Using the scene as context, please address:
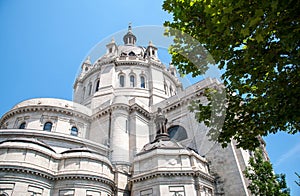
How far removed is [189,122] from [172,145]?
6814mm

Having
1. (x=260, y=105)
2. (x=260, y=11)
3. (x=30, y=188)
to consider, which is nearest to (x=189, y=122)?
(x=30, y=188)

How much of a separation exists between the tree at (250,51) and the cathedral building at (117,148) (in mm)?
8995

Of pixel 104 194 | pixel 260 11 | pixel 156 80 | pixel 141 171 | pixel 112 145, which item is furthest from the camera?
pixel 156 80

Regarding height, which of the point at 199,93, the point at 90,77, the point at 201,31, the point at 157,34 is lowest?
Result: the point at 201,31

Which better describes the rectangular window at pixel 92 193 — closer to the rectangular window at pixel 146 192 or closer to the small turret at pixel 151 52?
the rectangular window at pixel 146 192

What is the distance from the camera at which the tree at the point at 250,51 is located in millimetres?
6770

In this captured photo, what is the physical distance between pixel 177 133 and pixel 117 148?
24.0 ft

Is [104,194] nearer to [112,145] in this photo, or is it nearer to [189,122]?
[112,145]

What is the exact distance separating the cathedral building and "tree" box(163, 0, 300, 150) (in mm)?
8995

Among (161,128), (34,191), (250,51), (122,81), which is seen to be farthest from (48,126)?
(250,51)

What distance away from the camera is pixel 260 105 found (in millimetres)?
8734

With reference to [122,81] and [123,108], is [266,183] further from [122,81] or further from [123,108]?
[122,81]

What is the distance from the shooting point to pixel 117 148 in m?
26.4

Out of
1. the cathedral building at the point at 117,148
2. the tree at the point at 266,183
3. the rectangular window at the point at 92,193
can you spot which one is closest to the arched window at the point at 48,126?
the cathedral building at the point at 117,148
